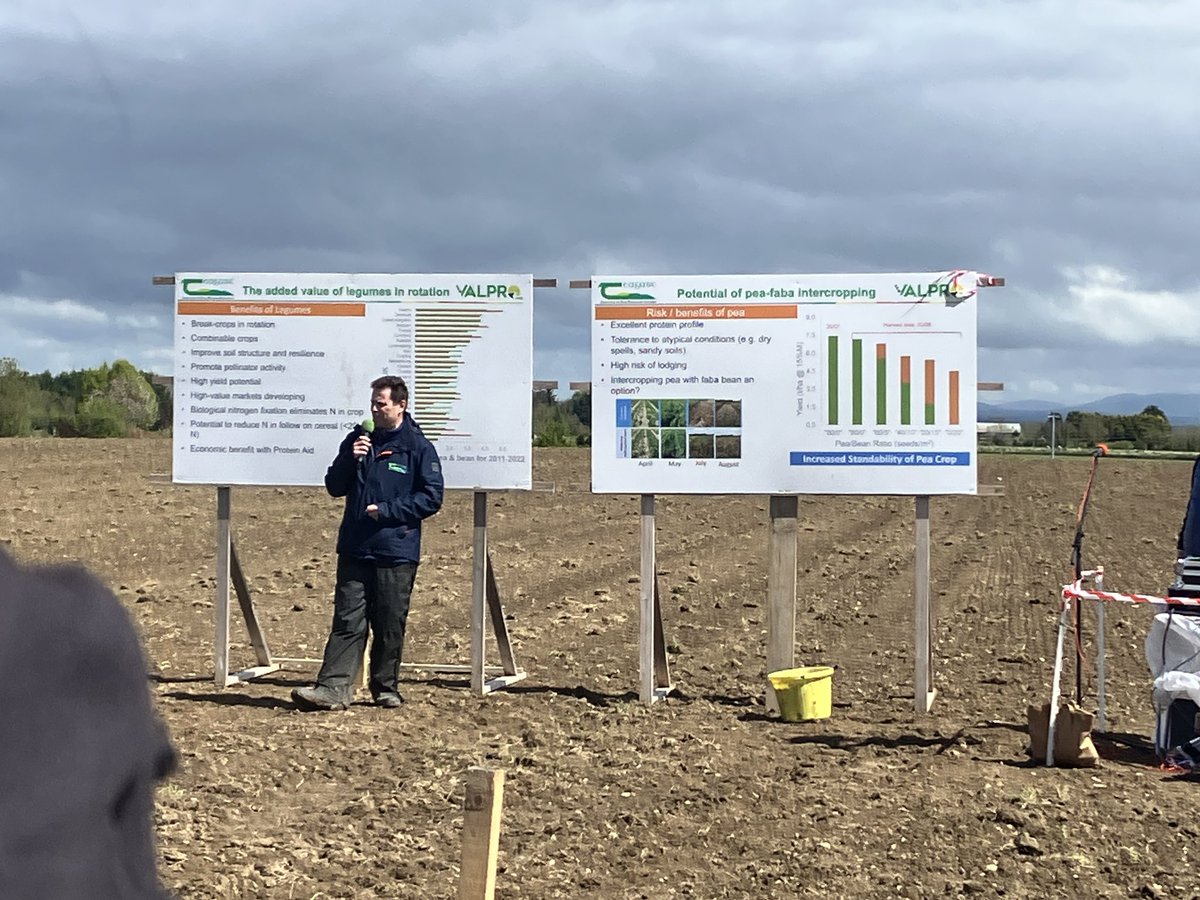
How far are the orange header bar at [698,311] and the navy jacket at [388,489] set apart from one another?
61.8 inches

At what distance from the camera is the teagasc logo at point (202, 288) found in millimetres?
10523

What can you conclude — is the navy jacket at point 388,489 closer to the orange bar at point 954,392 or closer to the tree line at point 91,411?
the orange bar at point 954,392

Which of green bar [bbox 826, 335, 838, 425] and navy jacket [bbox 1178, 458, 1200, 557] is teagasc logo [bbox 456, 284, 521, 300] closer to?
green bar [bbox 826, 335, 838, 425]

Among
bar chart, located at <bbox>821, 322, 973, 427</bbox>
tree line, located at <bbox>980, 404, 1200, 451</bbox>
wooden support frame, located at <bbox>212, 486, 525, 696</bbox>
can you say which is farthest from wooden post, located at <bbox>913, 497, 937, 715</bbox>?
tree line, located at <bbox>980, 404, 1200, 451</bbox>

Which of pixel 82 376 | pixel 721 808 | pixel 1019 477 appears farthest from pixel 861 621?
pixel 82 376

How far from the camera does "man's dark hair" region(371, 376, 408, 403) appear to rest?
9.81 meters

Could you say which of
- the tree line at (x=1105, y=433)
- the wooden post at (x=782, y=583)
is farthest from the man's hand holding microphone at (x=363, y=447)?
the tree line at (x=1105, y=433)

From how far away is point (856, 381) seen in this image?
9805 mm

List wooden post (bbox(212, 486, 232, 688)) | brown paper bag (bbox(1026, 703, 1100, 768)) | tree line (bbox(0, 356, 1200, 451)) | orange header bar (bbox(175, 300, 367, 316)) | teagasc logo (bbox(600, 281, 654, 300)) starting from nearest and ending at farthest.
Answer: brown paper bag (bbox(1026, 703, 1100, 768))
teagasc logo (bbox(600, 281, 654, 300))
orange header bar (bbox(175, 300, 367, 316))
wooden post (bbox(212, 486, 232, 688))
tree line (bbox(0, 356, 1200, 451))

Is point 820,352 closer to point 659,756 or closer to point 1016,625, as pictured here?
point 659,756

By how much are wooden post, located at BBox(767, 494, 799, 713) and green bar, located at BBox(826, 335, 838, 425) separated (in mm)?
628

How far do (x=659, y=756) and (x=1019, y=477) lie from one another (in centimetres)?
3567

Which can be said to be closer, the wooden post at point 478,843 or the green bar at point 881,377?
the wooden post at point 478,843

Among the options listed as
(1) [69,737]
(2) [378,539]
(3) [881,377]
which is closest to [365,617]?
(2) [378,539]
